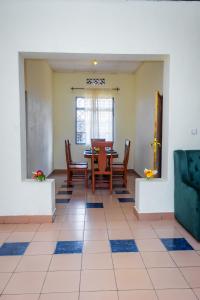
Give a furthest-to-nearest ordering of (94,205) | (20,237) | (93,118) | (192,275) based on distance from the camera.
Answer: (93,118), (94,205), (20,237), (192,275)

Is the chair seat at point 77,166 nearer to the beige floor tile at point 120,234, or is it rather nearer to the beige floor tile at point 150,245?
the beige floor tile at point 120,234

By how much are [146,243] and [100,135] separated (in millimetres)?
4863

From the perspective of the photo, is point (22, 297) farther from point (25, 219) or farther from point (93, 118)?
point (93, 118)

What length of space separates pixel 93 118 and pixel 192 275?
220 inches

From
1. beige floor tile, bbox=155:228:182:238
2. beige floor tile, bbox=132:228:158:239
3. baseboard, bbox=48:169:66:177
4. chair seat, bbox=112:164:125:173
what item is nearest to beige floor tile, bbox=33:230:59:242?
beige floor tile, bbox=132:228:158:239

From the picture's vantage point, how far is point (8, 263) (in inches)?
90.7

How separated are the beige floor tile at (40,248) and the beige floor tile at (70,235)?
0.55ft

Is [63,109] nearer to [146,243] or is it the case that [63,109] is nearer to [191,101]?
[191,101]

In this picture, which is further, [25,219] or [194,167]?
[25,219]

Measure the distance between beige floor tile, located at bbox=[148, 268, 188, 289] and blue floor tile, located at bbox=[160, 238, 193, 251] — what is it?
43 cm

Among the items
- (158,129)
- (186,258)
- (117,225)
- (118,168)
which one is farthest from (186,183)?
(118,168)

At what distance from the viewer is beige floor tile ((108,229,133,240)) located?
2871mm

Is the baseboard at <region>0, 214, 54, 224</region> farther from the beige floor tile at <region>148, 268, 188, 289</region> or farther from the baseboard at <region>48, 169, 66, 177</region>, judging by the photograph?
the baseboard at <region>48, 169, 66, 177</region>

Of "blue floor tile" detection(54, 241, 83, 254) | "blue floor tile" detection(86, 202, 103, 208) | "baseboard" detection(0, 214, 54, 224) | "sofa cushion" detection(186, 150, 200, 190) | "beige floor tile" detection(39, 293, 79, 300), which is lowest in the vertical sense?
"beige floor tile" detection(39, 293, 79, 300)
